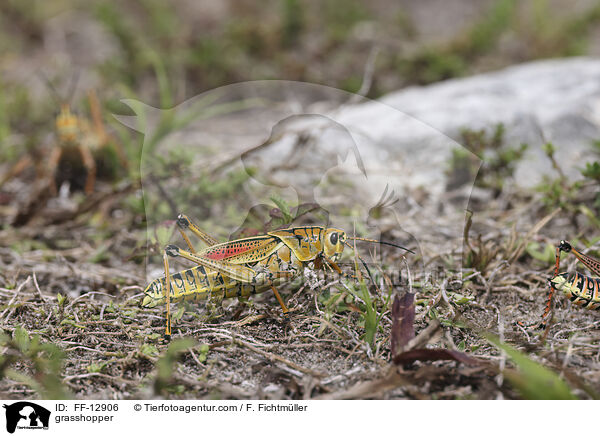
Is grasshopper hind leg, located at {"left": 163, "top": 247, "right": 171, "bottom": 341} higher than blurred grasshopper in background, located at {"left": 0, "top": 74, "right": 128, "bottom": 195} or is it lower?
lower

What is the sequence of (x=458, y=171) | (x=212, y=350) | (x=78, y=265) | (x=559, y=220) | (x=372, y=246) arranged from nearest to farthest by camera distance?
(x=212, y=350) → (x=372, y=246) → (x=78, y=265) → (x=559, y=220) → (x=458, y=171)

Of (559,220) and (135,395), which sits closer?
(135,395)

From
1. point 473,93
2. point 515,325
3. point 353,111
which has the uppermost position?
point 473,93

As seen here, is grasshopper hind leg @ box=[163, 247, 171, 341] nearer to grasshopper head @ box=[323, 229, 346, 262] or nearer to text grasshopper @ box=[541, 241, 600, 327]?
grasshopper head @ box=[323, 229, 346, 262]

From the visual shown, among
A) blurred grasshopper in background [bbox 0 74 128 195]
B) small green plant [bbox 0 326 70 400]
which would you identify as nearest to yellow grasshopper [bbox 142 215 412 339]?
small green plant [bbox 0 326 70 400]

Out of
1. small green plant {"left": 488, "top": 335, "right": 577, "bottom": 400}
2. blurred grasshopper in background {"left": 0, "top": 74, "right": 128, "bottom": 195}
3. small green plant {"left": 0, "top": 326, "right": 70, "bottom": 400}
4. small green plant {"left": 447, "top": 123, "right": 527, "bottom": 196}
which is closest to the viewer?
small green plant {"left": 488, "top": 335, "right": 577, "bottom": 400}
